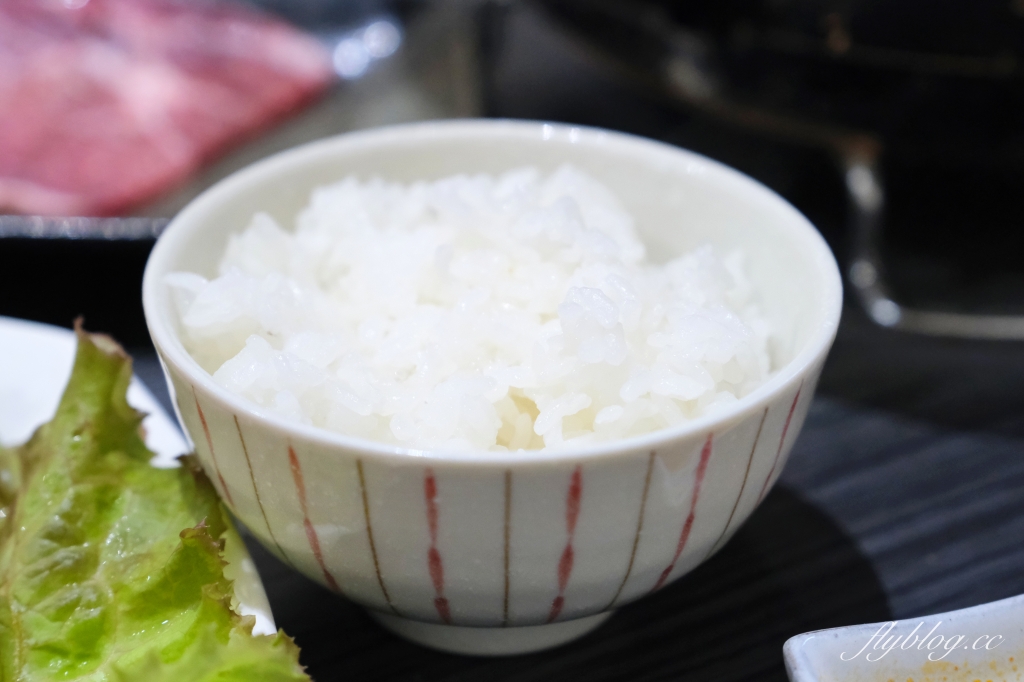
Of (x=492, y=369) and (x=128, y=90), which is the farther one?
(x=128, y=90)

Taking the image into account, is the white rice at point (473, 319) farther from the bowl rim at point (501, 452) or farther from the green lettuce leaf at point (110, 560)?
the green lettuce leaf at point (110, 560)

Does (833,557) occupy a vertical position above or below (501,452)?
below

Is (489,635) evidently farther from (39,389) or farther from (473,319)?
(39,389)

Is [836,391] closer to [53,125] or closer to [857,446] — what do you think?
[857,446]

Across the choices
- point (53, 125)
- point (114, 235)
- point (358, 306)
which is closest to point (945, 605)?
point (358, 306)

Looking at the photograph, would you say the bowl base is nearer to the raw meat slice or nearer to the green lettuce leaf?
the green lettuce leaf

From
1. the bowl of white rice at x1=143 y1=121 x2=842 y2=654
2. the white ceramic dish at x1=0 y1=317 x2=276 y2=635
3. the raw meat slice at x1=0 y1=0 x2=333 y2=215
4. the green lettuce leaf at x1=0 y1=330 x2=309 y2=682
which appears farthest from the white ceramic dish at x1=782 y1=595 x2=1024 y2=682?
the raw meat slice at x1=0 y1=0 x2=333 y2=215

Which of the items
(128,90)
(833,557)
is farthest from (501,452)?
(128,90)
